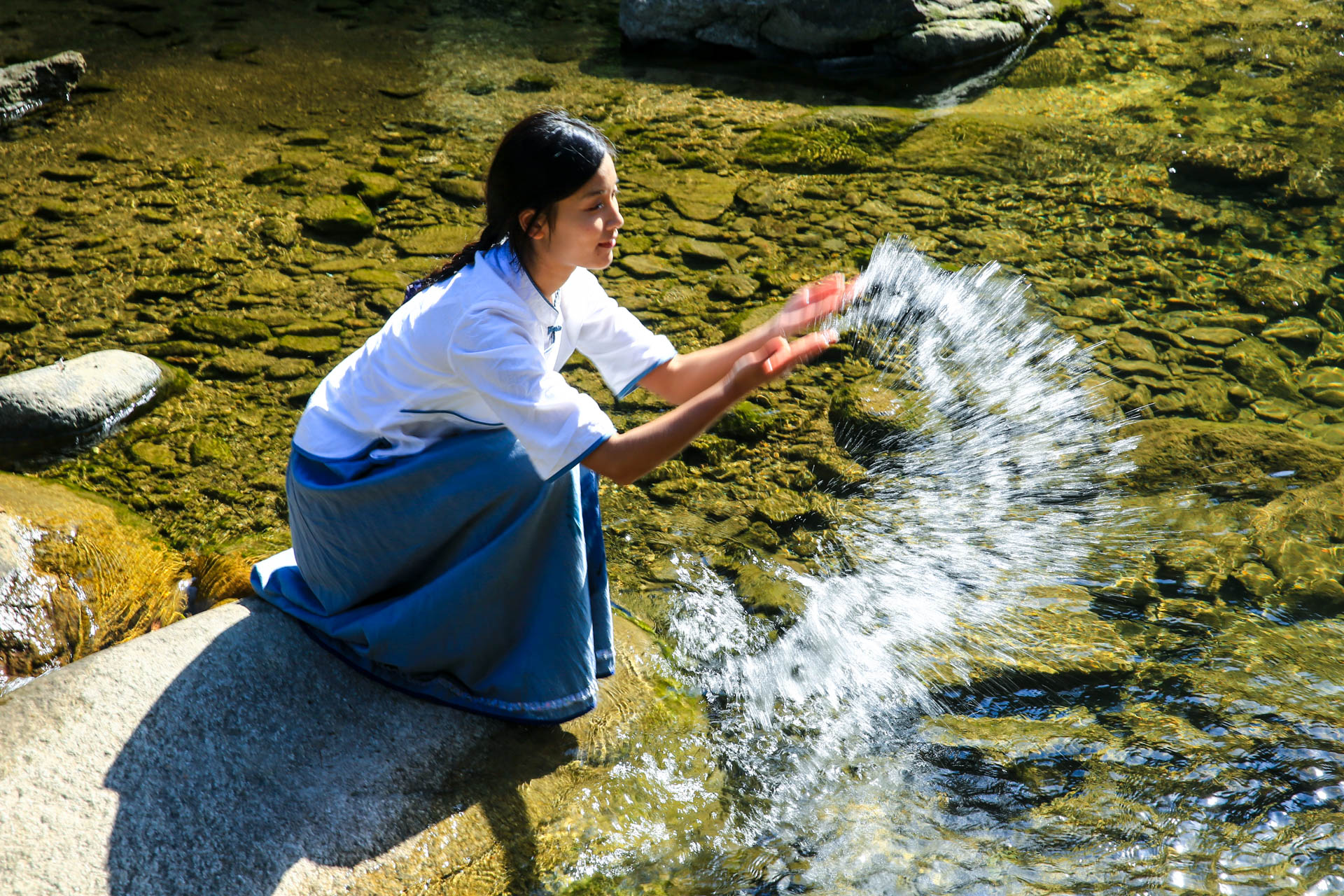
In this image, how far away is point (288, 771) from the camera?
1.94m

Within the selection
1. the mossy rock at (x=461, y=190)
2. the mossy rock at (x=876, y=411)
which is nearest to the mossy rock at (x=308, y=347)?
the mossy rock at (x=461, y=190)

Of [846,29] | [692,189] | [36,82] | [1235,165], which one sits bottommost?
[692,189]

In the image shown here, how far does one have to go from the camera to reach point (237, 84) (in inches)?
227

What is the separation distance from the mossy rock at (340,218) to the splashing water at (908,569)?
2065mm

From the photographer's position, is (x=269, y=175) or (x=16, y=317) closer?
(x=16, y=317)

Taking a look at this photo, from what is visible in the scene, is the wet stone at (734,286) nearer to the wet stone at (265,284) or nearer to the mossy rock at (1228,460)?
the mossy rock at (1228,460)

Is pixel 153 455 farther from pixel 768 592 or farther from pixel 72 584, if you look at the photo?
pixel 768 592

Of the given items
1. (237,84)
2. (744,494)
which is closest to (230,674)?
(744,494)

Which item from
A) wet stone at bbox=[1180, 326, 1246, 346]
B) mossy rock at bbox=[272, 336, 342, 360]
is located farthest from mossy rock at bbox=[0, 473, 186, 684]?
wet stone at bbox=[1180, 326, 1246, 346]

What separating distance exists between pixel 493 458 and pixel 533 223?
46cm

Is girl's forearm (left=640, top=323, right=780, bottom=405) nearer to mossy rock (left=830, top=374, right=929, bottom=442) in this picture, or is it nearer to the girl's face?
the girl's face

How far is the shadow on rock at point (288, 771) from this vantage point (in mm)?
1782

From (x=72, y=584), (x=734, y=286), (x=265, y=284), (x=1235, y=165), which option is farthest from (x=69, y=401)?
(x=1235, y=165)

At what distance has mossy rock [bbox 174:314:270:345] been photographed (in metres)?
3.69
